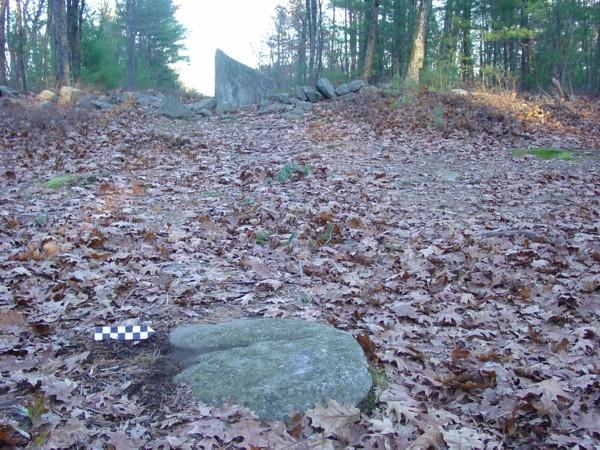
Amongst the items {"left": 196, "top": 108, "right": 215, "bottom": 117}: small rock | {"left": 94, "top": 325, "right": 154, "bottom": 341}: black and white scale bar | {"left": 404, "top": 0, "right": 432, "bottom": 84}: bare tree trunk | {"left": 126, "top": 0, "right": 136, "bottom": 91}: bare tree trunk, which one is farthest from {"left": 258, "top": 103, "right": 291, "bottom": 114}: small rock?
{"left": 94, "top": 325, "right": 154, "bottom": 341}: black and white scale bar

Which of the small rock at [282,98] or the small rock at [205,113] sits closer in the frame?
the small rock at [205,113]

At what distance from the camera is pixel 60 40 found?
60.8 ft

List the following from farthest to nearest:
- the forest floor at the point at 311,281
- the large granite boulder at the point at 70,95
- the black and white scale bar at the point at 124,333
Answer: the large granite boulder at the point at 70,95 < the black and white scale bar at the point at 124,333 < the forest floor at the point at 311,281

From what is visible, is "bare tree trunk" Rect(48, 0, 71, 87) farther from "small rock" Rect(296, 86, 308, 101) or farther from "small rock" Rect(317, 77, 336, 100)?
"small rock" Rect(317, 77, 336, 100)

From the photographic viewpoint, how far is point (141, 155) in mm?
10938

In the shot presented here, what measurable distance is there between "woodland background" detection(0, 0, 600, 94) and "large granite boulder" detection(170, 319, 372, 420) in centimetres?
1368

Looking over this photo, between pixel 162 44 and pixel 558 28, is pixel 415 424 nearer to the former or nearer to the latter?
pixel 558 28

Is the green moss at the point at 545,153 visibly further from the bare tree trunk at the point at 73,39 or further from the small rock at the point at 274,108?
the bare tree trunk at the point at 73,39

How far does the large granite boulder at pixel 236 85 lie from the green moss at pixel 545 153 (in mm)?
9441

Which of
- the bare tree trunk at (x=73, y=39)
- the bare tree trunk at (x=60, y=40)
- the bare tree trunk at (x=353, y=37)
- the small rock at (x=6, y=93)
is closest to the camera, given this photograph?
the small rock at (x=6, y=93)

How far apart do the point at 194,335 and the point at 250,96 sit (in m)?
15.3

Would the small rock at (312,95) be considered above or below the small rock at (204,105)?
above

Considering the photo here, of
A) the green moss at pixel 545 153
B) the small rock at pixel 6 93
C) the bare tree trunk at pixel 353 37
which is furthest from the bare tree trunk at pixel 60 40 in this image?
the green moss at pixel 545 153

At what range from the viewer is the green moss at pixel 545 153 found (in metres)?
11.0
